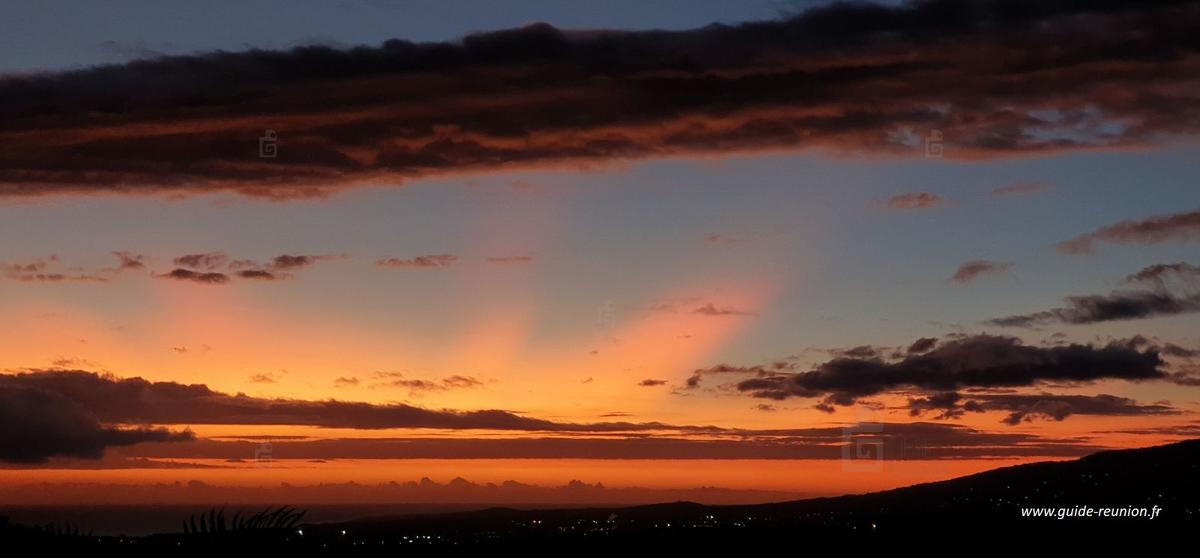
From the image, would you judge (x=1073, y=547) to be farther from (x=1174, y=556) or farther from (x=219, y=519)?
(x=219, y=519)

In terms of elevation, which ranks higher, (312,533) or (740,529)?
(312,533)

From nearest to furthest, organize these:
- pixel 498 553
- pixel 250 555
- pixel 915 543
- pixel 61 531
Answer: pixel 250 555
pixel 61 531
pixel 498 553
pixel 915 543

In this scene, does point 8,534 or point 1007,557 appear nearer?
point 8,534

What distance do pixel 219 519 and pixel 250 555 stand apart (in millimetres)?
798

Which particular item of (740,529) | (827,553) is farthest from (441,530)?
(827,553)

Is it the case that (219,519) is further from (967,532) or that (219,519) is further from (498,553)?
(967,532)

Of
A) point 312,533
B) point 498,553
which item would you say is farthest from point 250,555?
point 498,553

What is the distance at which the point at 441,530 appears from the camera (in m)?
196

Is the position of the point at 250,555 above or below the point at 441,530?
above

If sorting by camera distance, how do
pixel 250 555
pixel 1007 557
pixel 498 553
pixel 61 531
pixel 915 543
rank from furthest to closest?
pixel 915 543 → pixel 1007 557 → pixel 498 553 → pixel 61 531 → pixel 250 555

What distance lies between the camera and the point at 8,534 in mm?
20344

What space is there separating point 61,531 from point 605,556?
378 feet

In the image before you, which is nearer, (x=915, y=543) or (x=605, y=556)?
(x=605, y=556)

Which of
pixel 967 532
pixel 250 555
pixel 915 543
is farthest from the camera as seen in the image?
pixel 967 532
